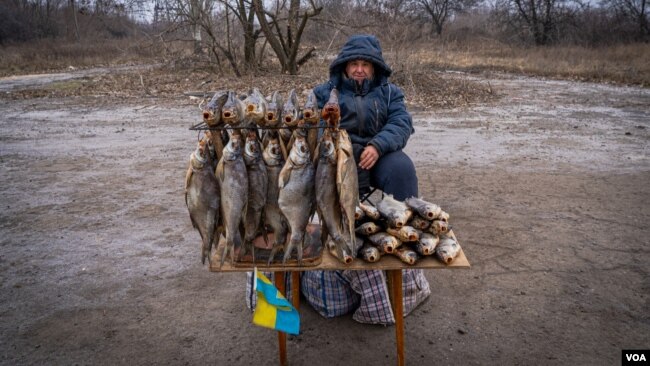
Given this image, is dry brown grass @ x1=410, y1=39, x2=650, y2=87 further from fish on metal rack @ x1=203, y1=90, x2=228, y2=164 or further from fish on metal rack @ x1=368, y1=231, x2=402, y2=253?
fish on metal rack @ x1=203, y1=90, x2=228, y2=164

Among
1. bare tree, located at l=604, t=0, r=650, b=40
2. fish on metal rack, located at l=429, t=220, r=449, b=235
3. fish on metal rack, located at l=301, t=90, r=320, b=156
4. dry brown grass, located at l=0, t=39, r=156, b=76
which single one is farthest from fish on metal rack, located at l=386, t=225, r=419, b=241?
bare tree, located at l=604, t=0, r=650, b=40

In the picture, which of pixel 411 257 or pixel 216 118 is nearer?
pixel 216 118

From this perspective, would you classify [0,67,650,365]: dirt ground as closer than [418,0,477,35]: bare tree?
Yes

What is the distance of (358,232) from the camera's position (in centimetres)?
267

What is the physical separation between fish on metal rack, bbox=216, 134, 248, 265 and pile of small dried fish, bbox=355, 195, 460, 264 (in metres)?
0.69

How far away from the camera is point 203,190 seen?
7.91ft

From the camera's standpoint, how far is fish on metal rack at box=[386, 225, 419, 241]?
8.31 feet

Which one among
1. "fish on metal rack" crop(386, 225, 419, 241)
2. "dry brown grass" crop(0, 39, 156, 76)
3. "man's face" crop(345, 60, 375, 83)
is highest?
"dry brown grass" crop(0, 39, 156, 76)

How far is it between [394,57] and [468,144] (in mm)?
7079

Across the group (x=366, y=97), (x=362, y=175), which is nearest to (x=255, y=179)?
(x=362, y=175)

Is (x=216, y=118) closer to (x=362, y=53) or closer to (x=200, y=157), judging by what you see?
(x=200, y=157)

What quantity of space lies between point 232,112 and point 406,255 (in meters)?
1.15

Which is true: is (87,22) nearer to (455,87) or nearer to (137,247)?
(455,87)

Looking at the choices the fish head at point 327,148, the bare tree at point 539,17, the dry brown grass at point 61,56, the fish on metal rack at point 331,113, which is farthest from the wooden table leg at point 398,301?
the bare tree at point 539,17
